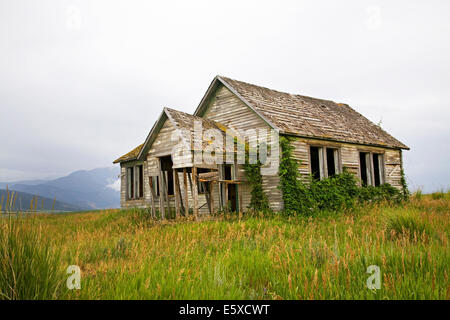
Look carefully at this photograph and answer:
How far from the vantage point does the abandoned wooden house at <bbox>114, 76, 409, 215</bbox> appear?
12.5 m

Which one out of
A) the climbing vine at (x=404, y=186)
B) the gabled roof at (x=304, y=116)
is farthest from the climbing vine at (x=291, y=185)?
the climbing vine at (x=404, y=186)

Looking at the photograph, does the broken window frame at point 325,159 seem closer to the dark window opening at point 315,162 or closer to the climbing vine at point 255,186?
the dark window opening at point 315,162

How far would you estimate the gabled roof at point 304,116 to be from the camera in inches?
556

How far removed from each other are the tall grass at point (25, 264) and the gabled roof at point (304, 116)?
10.6 m

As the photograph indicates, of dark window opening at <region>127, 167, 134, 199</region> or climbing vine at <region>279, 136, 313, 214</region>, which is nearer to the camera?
climbing vine at <region>279, 136, 313, 214</region>

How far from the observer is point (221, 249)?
6262mm

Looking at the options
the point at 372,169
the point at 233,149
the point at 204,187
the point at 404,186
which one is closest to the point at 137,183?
the point at 204,187

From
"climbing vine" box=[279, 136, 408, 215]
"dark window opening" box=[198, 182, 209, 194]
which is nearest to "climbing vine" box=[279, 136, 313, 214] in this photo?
"climbing vine" box=[279, 136, 408, 215]

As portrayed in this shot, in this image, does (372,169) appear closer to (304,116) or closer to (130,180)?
(304,116)

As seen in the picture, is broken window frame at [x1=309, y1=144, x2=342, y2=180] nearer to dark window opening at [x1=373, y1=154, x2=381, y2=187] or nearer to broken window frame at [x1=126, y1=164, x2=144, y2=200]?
dark window opening at [x1=373, y1=154, x2=381, y2=187]

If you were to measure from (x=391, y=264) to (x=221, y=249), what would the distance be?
10.2 ft

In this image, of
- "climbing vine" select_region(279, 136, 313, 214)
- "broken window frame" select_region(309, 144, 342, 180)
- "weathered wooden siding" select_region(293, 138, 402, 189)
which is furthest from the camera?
"broken window frame" select_region(309, 144, 342, 180)
